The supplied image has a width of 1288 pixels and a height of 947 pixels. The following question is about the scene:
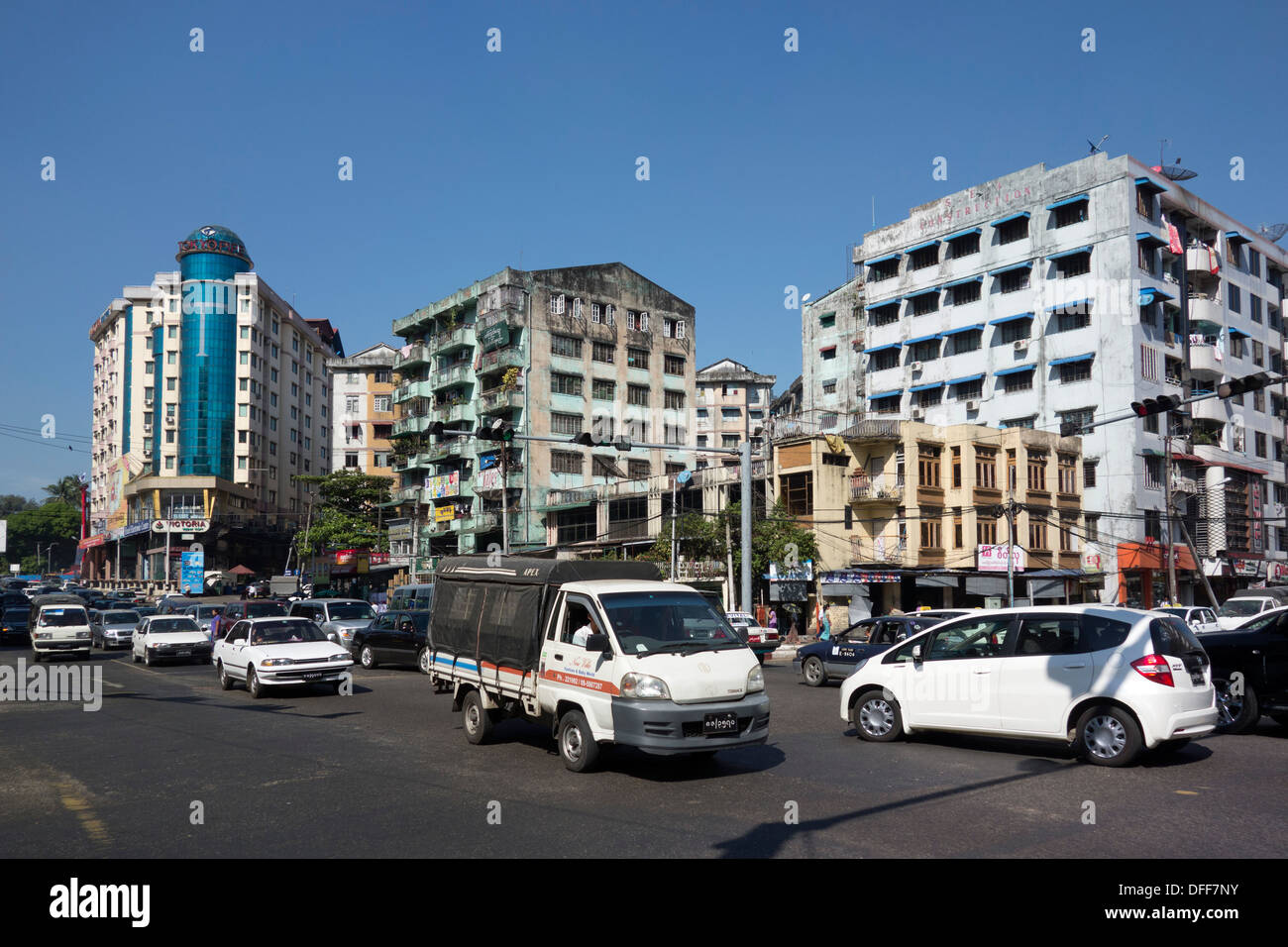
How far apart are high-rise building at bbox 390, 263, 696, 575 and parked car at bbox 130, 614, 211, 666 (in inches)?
1203

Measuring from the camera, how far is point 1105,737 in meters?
10.7

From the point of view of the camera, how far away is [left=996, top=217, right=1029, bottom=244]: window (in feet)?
178

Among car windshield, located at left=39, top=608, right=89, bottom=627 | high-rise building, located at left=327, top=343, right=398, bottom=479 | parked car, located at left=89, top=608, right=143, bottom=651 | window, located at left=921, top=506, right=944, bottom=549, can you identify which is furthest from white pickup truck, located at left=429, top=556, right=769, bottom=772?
high-rise building, located at left=327, top=343, right=398, bottom=479

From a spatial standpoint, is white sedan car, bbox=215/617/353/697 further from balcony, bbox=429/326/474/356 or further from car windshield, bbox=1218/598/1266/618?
balcony, bbox=429/326/474/356

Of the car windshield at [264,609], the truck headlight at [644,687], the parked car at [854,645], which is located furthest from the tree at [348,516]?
the truck headlight at [644,687]

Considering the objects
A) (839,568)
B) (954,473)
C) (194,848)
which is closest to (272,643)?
(194,848)

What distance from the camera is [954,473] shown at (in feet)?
155

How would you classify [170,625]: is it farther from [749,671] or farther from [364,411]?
[364,411]

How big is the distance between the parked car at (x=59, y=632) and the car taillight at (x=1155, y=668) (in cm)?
2949

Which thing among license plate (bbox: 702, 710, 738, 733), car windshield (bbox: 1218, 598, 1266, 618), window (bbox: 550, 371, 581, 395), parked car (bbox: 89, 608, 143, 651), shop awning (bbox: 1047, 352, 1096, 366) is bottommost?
parked car (bbox: 89, 608, 143, 651)

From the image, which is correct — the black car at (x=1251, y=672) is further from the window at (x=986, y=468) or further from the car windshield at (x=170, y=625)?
the window at (x=986, y=468)

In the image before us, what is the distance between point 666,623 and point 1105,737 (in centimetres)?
487

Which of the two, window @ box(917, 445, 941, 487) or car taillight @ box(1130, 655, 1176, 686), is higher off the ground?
window @ box(917, 445, 941, 487)

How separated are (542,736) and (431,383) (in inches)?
2480
